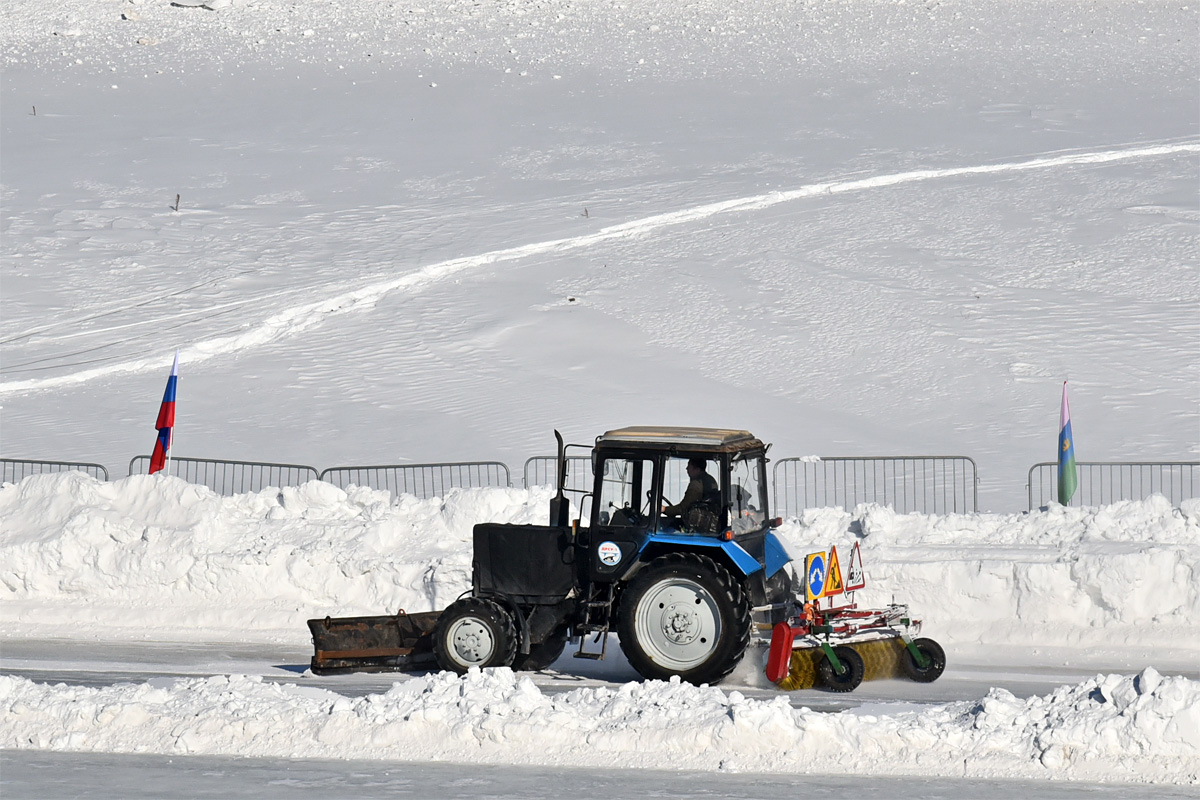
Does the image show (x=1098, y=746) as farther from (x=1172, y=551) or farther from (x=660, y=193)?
(x=660, y=193)

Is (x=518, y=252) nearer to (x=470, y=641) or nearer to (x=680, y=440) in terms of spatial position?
(x=470, y=641)

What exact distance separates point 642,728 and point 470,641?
2.35 metres

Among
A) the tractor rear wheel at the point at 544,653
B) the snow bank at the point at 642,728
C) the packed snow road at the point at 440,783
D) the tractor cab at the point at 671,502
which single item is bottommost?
the packed snow road at the point at 440,783

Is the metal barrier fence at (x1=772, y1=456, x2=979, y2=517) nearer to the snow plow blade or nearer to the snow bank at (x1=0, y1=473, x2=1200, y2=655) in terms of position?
the snow bank at (x1=0, y1=473, x2=1200, y2=655)

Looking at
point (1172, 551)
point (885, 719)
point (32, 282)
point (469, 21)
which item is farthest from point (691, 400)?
point (469, 21)

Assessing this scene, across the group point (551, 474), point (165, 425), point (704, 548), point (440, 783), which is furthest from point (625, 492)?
point (165, 425)

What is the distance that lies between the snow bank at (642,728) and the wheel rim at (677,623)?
3.21 ft

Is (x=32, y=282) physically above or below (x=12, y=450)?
above

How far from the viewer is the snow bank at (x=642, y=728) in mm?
7258

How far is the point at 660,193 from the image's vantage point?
31.4 m

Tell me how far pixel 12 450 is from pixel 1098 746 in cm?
1657

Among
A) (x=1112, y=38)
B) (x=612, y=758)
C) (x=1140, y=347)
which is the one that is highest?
(x=1112, y=38)

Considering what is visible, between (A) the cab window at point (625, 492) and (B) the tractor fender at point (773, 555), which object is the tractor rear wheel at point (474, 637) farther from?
(B) the tractor fender at point (773, 555)

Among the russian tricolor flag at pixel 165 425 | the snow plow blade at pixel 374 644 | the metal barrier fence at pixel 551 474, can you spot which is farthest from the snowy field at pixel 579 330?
the russian tricolor flag at pixel 165 425
